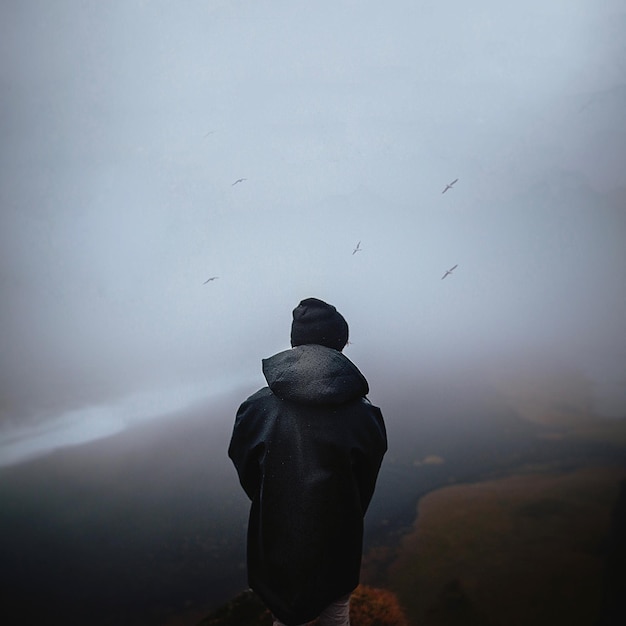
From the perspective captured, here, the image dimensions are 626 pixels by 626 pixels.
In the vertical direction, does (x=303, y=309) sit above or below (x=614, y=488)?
above


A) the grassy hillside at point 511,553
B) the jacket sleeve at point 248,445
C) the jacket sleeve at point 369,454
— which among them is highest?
the jacket sleeve at point 248,445

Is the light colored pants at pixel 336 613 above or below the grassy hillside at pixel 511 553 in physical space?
above

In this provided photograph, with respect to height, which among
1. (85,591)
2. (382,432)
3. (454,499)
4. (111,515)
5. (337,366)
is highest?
(337,366)

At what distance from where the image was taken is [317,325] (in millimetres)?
1010

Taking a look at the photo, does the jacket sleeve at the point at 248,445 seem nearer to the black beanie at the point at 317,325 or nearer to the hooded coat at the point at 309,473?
the hooded coat at the point at 309,473

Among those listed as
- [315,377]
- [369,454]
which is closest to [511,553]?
[369,454]

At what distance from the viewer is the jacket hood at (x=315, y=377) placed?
90cm

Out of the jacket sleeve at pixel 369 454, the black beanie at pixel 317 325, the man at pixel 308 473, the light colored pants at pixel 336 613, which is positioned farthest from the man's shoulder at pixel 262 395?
the light colored pants at pixel 336 613

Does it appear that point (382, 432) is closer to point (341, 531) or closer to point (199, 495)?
point (341, 531)

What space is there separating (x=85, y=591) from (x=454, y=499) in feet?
7.32

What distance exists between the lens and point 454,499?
97.0 inches

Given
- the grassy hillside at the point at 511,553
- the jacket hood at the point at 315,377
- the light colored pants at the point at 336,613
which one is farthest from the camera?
the grassy hillside at the point at 511,553

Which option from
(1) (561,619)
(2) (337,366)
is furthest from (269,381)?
(1) (561,619)

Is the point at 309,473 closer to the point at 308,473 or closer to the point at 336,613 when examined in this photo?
the point at 308,473
